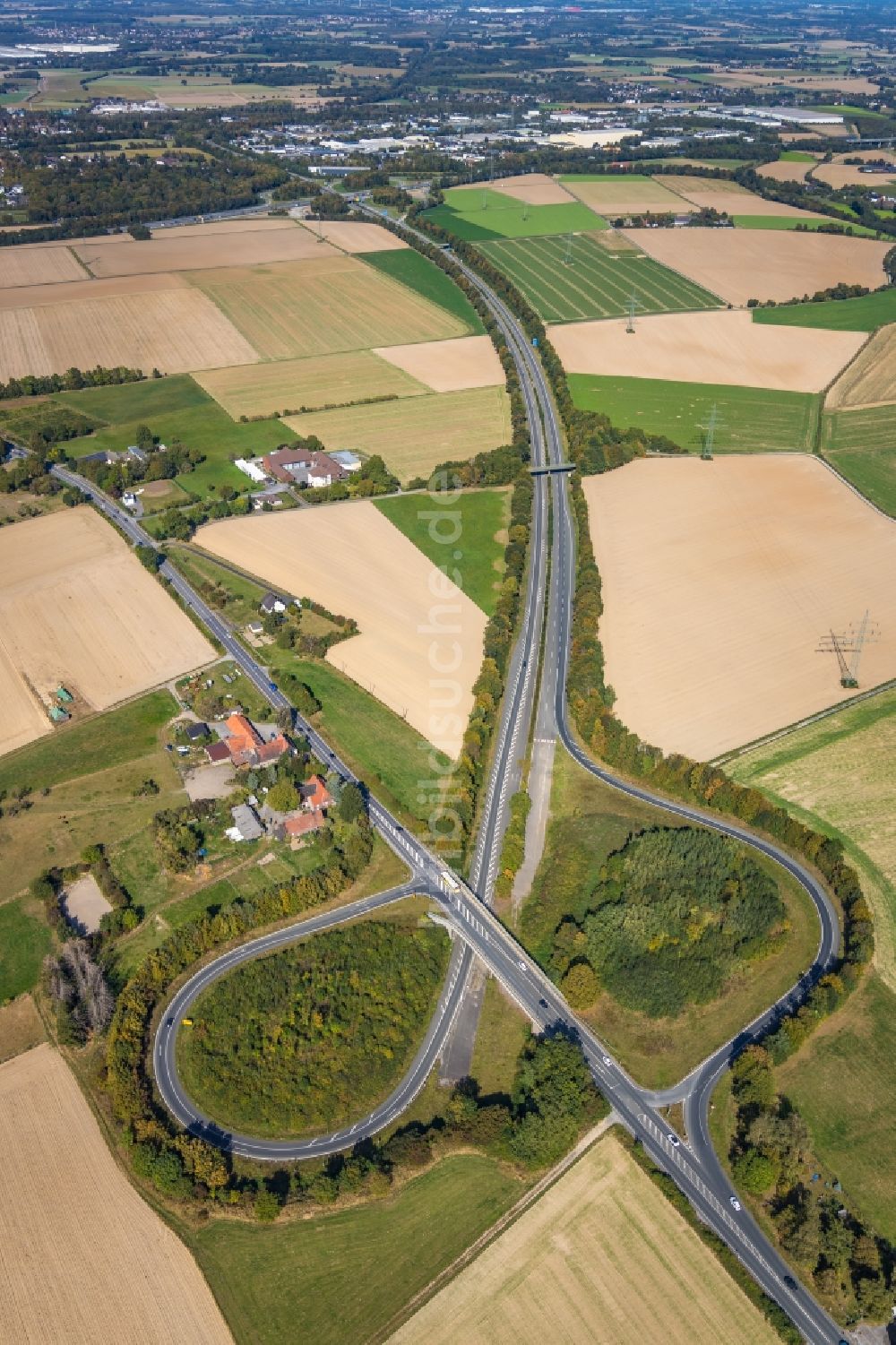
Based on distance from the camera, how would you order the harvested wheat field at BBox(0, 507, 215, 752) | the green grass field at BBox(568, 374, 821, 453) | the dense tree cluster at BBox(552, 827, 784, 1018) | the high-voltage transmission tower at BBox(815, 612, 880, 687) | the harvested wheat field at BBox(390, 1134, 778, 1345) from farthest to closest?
1. the green grass field at BBox(568, 374, 821, 453)
2. the high-voltage transmission tower at BBox(815, 612, 880, 687)
3. the harvested wheat field at BBox(0, 507, 215, 752)
4. the dense tree cluster at BBox(552, 827, 784, 1018)
5. the harvested wheat field at BBox(390, 1134, 778, 1345)

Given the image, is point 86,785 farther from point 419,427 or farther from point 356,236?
point 356,236

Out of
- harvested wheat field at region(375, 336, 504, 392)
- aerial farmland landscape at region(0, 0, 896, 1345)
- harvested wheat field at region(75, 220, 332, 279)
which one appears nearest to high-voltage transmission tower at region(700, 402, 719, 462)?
aerial farmland landscape at region(0, 0, 896, 1345)

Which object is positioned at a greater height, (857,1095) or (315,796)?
(315,796)

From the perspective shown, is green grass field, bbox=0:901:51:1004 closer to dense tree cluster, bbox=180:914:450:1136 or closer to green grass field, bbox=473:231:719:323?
dense tree cluster, bbox=180:914:450:1136

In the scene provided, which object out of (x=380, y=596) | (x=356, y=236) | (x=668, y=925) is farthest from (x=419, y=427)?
→ (x=356, y=236)

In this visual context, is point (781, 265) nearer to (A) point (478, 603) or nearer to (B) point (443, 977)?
(A) point (478, 603)

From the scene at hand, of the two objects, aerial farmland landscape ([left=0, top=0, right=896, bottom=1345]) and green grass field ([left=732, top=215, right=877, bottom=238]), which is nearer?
aerial farmland landscape ([left=0, top=0, right=896, bottom=1345])
